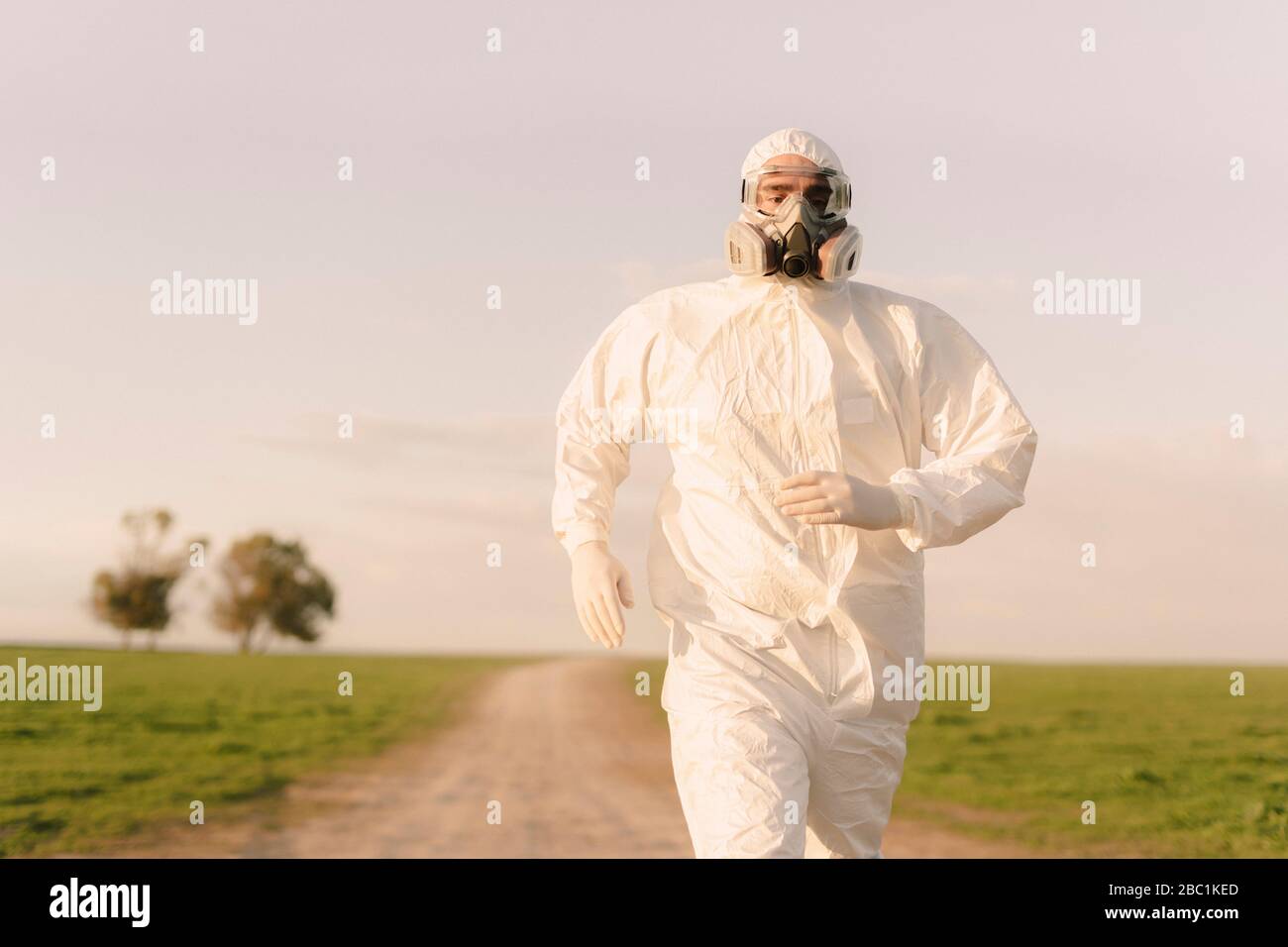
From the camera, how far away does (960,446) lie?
5.16 m

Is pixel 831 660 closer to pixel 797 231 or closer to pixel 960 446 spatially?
pixel 960 446

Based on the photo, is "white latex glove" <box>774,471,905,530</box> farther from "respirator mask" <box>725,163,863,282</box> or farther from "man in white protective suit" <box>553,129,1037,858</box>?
"respirator mask" <box>725,163,863,282</box>

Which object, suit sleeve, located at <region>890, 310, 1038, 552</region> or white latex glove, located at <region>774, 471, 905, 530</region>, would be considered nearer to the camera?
white latex glove, located at <region>774, 471, 905, 530</region>

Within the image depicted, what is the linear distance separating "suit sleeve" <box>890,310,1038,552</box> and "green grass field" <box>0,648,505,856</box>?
12276 millimetres

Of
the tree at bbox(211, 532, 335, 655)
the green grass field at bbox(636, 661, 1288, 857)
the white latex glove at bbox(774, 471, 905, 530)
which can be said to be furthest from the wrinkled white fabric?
the tree at bbox(211, 532, 335, 655)

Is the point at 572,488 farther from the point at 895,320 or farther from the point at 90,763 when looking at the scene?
the point at 90,763

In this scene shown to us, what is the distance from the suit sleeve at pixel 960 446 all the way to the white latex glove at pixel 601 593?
3.22 feet

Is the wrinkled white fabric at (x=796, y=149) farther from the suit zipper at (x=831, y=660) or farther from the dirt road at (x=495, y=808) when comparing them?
the dirt road at (x=495, y=808)

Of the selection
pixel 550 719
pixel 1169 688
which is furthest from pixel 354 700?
pixel 1169 688

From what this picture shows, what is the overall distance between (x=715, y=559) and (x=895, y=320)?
116 cm

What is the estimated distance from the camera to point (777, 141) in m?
5.24

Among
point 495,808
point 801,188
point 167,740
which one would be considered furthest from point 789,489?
point 167,740

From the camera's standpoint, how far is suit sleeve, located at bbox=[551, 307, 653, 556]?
5.16 meters

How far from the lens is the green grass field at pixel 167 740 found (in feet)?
54.0
